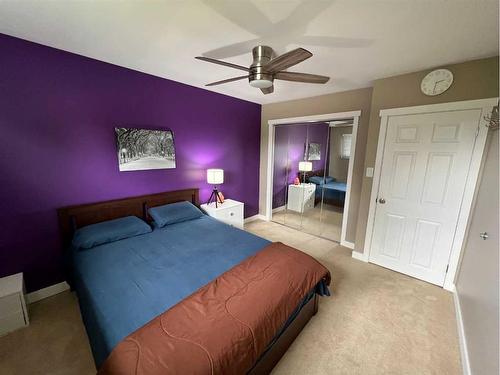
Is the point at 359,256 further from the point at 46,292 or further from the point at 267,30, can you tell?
the point at 46,292

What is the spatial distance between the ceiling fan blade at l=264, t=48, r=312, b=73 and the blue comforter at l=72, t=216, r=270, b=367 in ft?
5.27

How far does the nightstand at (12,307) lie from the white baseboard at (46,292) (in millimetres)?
338

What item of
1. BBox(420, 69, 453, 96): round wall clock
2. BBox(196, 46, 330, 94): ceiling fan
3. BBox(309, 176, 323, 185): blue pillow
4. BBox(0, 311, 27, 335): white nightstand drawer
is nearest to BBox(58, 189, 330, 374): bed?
BBox(0, 311, 27, 335): white nightstand drawer

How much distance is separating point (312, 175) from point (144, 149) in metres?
2.85

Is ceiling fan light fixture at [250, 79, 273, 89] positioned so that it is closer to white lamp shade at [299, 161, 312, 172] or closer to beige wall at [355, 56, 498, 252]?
beige wall at [355, 56, 498, 252]

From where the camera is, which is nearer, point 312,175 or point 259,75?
point 259,75

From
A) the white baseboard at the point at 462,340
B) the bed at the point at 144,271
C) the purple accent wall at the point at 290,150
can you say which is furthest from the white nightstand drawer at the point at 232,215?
the white baseboard at the point at 462,340

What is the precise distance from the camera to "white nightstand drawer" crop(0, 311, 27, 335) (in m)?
1.62

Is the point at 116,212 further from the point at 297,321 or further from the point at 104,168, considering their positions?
the point at 297,321

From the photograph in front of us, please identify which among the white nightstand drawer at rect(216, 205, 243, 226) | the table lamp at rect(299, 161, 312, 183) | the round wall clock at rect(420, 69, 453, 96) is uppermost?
the round wall clock at rect(420, 69, 453, 96)

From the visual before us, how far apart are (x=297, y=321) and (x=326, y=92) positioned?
3091 mm

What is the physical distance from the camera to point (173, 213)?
8.61ft

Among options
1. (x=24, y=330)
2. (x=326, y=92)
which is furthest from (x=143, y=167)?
(x=326, y=92)

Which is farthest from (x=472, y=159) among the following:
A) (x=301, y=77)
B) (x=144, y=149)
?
(x=144, y=149)
